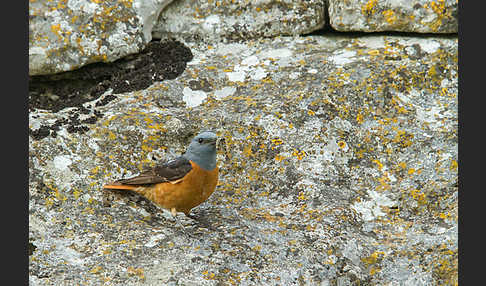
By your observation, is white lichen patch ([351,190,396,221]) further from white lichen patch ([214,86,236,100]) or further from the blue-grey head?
white lichen patch ([214,86,236,100])

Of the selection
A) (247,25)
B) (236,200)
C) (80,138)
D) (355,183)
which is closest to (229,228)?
(236,200)

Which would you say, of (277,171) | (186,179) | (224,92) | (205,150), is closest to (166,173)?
(186,179)

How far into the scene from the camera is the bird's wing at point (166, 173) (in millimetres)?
5438

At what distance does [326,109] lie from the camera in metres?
6.09

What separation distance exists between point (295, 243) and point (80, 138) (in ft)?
8.12

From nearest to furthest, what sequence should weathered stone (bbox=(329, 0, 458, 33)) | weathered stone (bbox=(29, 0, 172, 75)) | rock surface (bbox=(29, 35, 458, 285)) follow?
rock surface (bbox=(29, 35, 458, 285)) → weathered stone (bbox=(29, 0, 172, 75)) → weathered stone (bbox=(329, 0, 458, 33))

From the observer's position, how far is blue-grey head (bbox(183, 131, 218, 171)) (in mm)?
5480

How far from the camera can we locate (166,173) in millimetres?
5516

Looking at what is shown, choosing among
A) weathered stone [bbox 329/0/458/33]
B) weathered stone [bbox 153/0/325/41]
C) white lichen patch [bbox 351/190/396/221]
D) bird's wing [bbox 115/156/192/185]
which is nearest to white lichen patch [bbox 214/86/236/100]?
weathered stone [bbox 153/0/325/41]

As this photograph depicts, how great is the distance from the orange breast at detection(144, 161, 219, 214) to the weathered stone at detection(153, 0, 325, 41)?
2338 mm

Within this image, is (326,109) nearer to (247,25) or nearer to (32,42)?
(247,25)

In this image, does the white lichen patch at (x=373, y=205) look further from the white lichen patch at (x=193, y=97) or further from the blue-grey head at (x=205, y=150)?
the white lichen patch at (x=193, y=97)

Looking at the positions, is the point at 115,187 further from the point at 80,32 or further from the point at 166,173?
the point at 80,32

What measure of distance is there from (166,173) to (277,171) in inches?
45.7
